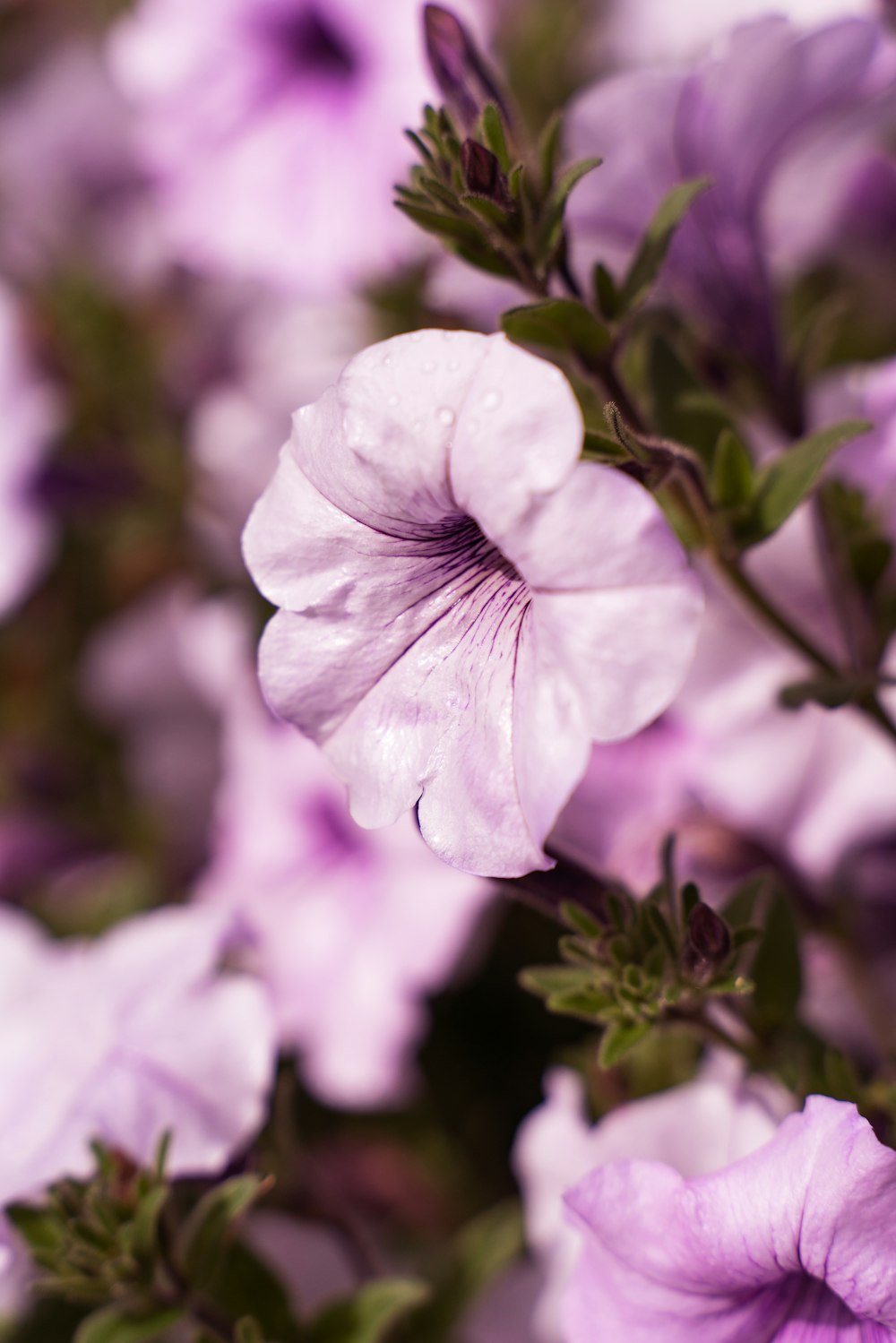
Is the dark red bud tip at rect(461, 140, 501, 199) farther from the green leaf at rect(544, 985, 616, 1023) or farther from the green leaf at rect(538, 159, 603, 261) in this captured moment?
the green leaf at rect(544, 985, 616, 1023)

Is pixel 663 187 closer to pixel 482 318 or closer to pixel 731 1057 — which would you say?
pixel 482 318

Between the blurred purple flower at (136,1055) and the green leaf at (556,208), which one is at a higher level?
the green leaf at (556,208)

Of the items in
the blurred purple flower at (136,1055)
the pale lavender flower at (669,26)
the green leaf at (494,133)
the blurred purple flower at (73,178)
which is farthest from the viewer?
the blurred purple flower at (73,178)

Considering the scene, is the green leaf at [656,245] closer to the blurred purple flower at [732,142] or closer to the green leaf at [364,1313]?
the blurred purple flower at [732,142]

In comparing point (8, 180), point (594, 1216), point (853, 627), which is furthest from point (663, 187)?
point (8, 180)

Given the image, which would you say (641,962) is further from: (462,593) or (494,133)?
(494,133)

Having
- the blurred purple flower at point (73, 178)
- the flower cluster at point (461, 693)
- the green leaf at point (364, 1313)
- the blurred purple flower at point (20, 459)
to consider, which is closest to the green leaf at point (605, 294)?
the flower cluster at point (461, 693)

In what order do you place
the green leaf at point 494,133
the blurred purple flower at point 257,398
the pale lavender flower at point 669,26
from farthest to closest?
the pale lavender flower at point 669,26
the blurred purple flower at point 257,398
the green leaf at point 494,133

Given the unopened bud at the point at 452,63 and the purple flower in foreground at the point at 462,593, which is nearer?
the purple flower in foreground at the point at 462,593

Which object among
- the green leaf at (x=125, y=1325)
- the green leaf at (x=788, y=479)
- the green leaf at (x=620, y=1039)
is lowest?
the green leaf at (x=125, y=1325)
